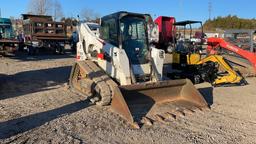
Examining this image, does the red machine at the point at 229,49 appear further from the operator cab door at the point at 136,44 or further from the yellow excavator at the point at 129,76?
the yellow excavator at the point at 129,76

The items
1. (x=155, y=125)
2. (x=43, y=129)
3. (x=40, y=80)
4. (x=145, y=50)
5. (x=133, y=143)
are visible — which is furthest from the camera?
(x=40, y=80)

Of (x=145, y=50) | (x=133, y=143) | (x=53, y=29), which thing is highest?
(x=53, y=29)

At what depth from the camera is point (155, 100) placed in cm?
888

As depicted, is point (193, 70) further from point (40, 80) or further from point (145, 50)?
point (40, 80)

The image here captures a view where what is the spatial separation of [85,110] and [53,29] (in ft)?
56.2

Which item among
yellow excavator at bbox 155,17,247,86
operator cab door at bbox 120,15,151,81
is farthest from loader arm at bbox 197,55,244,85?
operator cab door at bbox 120,15,151,81

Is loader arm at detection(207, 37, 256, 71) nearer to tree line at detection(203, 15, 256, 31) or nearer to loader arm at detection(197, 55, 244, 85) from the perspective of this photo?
loader arm at detection(197, 55, 244, 85)

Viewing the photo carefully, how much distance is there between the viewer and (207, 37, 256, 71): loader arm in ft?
44.9

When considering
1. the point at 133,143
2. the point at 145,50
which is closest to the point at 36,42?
the point at 145,50

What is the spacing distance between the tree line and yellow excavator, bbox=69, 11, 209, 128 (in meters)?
50.6

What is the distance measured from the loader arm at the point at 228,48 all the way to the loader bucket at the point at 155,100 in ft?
16.3

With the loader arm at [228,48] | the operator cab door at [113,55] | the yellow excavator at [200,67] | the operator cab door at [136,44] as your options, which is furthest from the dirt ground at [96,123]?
the loader arm at [228,48]

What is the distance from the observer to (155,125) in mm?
7355

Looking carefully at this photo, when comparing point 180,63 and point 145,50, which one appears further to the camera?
point 180,63
